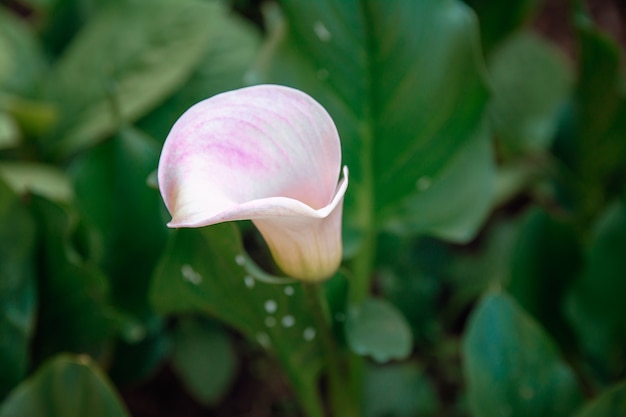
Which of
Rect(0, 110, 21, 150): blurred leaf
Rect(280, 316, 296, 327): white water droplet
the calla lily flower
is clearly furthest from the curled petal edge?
Rect(0, 110, 21, 150): blurred leaf

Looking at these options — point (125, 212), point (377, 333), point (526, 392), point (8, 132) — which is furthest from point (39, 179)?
point (526, 392)

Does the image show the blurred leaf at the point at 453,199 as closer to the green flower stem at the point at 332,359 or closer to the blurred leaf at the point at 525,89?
the green flower stem at the point at 332,359

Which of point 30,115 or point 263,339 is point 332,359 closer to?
point 263,339

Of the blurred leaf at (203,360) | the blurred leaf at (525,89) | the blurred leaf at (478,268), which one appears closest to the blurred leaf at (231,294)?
the blurred leaf at (203,360)

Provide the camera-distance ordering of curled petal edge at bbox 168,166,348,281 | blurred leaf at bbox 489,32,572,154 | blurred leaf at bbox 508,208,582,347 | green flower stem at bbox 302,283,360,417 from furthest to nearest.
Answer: blurred leaf at bbox 489,32,572,154 → blurred leaf at bbox 508,208,582,347 → green flower stem at bbox 302,283,360,417 → curled petal edge at bbox 168,166,348,281

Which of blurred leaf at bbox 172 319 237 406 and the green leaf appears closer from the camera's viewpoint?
the green leaf

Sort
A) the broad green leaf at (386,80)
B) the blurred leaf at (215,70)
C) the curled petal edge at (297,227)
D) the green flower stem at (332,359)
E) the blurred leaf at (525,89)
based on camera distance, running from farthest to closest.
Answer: the blurred leaf at (525,89) < the blurred leaf at (215,70) < the broad green leaf at (386,80) < the green flower stem at (332,359) < the curled petal edge at (297,227)

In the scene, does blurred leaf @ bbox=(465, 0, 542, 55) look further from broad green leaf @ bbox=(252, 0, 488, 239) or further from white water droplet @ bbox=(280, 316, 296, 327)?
white water droplet @ bbox=(280, 316, 296, 327)


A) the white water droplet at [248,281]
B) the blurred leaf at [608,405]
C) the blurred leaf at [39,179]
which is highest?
the white water droplet at [248,281]
